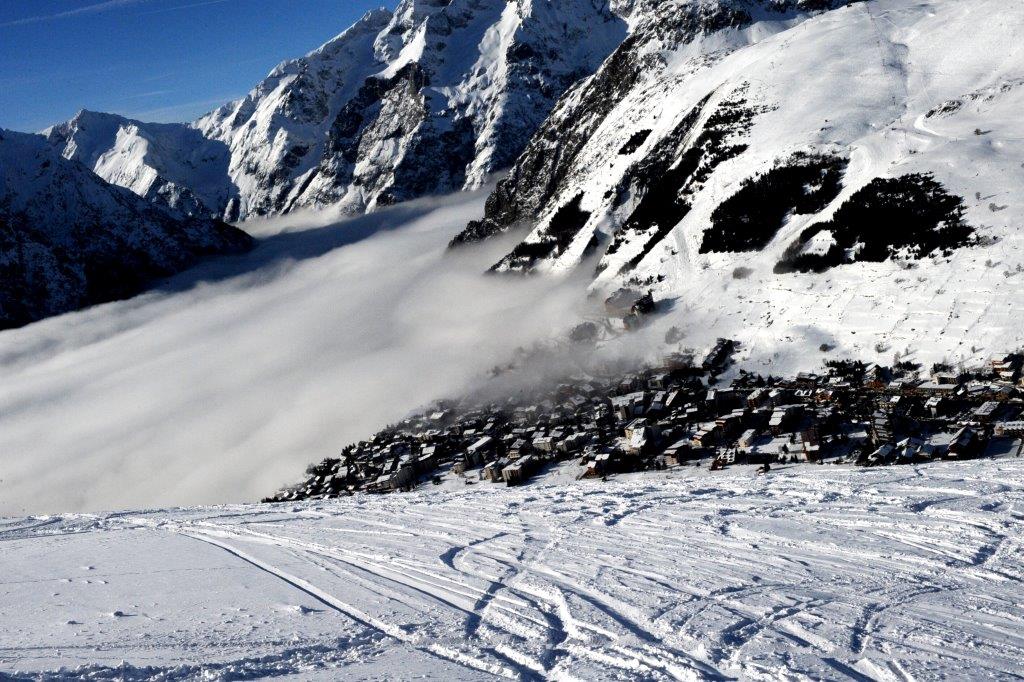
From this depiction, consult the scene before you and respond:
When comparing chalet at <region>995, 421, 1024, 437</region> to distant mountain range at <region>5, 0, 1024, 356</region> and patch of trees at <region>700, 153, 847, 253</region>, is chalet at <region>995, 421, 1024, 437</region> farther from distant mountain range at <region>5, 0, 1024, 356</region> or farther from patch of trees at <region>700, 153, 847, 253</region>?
patch of trees at <region>700, 153, 847, 253</region>

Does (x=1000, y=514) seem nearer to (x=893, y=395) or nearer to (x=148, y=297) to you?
(x=893, y=395)

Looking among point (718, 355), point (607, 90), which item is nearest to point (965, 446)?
point (718, 355)

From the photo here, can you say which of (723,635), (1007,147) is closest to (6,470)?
(723,635)

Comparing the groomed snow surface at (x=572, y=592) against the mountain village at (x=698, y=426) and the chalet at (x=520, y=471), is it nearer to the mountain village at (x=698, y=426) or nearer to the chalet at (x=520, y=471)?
the mountain village at (x=698, y=426)

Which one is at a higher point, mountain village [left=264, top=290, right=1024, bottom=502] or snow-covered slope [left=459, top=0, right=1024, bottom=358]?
snow-covered slope [left=459, top=0, right=1024, bottom=358]

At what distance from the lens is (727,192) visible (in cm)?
7162

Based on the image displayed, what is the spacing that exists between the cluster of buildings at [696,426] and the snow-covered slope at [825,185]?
5.09 meters

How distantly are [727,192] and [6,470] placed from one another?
8729 cm

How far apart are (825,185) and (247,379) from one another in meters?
70.4

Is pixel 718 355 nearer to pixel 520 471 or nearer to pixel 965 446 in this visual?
pixel 520 471

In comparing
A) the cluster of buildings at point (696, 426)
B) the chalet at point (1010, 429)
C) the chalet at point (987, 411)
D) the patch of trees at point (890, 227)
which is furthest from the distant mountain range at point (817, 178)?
the chalet at point (1010, 429)

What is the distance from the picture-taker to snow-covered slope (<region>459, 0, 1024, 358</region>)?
51.1 metres

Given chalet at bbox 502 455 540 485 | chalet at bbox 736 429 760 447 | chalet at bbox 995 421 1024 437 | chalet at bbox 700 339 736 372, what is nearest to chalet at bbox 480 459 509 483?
chalet at bbox 502 455 540 485

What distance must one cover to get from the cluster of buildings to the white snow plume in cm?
844
